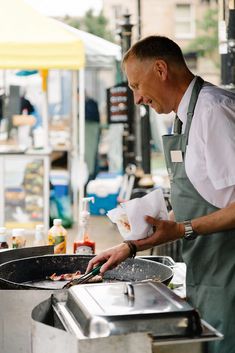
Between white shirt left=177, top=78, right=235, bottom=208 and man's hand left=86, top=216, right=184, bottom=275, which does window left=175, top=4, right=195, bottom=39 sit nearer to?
white shirt left=177, top=78, right=235, bottom=208

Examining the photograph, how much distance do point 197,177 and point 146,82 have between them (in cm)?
48

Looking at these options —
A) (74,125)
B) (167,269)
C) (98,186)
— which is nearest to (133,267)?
(167,269)

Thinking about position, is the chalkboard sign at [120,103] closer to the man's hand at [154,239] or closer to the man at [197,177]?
the man at [197,177]

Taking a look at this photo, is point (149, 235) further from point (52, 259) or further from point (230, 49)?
point (230, 49)

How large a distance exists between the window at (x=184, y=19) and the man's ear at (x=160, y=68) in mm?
34657

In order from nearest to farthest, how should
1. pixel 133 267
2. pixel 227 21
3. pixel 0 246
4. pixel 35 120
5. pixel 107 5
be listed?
pixel 133 267, pixel 0 246, pixel 227 21, pixel 35 120, pixel 107 5

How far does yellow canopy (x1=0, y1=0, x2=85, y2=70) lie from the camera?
24.8 ft

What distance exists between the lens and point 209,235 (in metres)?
3.09

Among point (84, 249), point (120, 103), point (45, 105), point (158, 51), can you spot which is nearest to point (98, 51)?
point (120, 103)

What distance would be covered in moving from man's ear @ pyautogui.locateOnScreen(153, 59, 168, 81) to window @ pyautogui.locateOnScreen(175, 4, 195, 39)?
34.7m

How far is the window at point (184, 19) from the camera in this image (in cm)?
3716

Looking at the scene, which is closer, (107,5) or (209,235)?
(209,235)

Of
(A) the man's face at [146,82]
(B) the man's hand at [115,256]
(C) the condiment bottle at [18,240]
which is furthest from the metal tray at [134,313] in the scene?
(C) the condiment bottle at [18,240]

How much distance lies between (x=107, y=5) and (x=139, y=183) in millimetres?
29522
